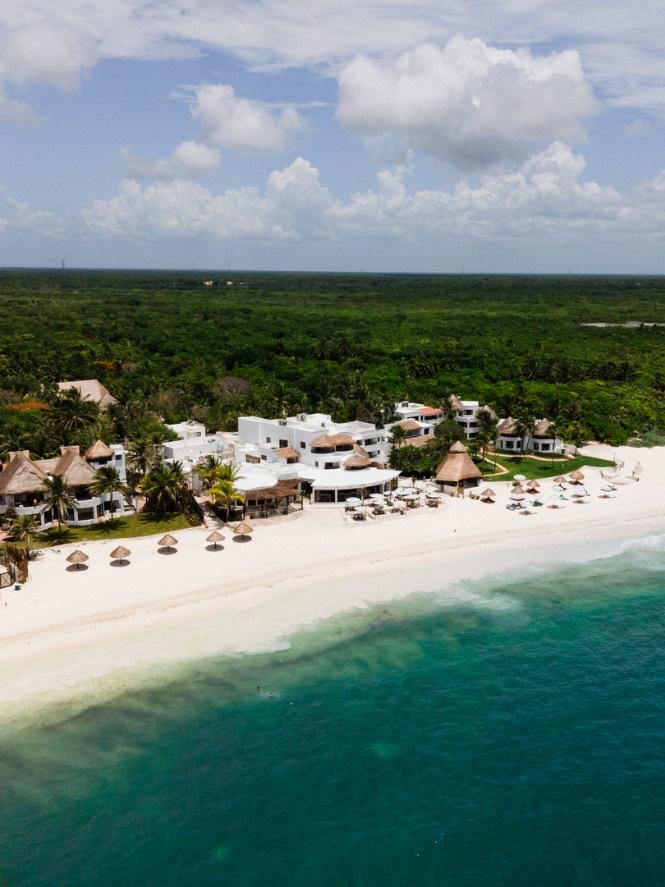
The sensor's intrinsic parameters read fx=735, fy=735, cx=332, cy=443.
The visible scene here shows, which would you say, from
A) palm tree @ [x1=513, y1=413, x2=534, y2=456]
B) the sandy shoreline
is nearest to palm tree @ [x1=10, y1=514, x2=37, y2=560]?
the sandy shoreline

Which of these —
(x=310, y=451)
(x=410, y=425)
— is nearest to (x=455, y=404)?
(x=410, y=425)

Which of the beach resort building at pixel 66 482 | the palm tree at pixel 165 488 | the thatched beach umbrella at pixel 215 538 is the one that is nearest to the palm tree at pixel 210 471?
the palm tree at pixel 165 488

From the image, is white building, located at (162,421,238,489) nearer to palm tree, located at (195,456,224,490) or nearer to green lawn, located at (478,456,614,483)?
palm tree, located at (195,456,224,490)

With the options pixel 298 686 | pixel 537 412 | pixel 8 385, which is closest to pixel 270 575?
pixel 298 686

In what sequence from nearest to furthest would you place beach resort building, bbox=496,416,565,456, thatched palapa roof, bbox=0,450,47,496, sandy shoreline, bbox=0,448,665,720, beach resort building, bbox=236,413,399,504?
sandy shoreline, bbox=0,448,665,720 → thatched palapa roof, bbox=0,450,47,496 → beach resort building, bbox=236,413,399,504 → beach resort building, bbox=496,416,565,456

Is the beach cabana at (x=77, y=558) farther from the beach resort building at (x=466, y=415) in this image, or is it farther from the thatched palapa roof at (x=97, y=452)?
the beach resort building at (x=466, y=415)

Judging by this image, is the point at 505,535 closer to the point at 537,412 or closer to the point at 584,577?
the point at 584,577
